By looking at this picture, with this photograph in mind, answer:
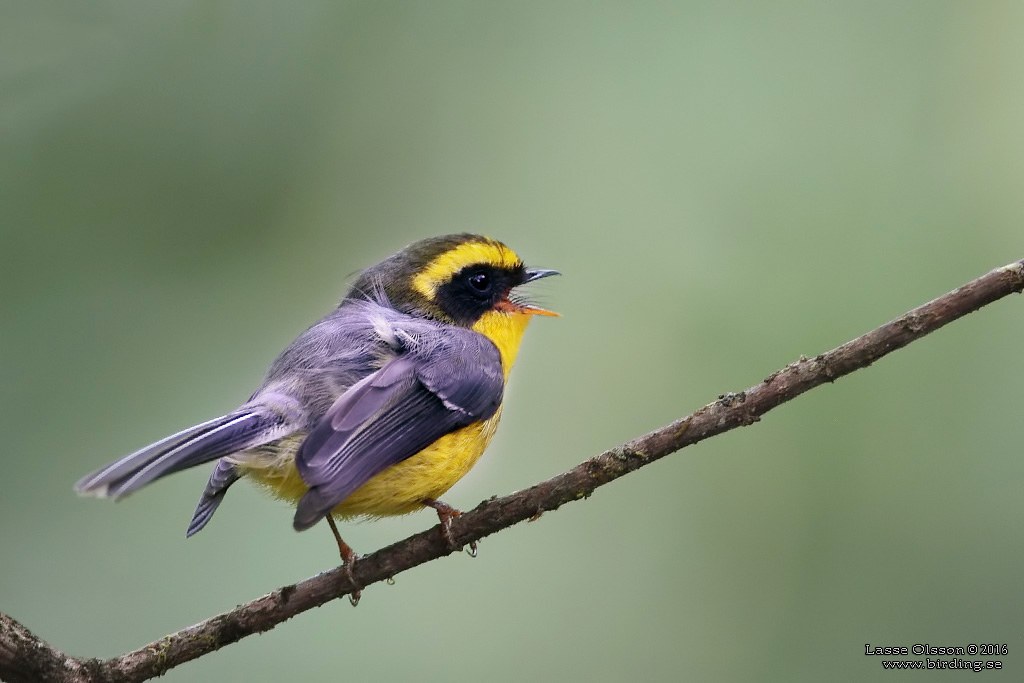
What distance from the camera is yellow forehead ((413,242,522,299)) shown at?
3484 millimetres

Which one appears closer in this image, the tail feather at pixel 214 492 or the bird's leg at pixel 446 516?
the bird's leg at pixel 446 516

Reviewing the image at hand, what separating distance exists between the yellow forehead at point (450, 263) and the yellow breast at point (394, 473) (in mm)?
664

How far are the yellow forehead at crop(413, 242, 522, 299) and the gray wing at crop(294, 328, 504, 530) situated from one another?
0.27 metres

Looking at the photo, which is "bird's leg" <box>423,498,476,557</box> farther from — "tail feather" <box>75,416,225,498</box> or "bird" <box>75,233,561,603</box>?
"tail feather" <box>75,416,225,498</box>

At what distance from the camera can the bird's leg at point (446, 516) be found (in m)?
2.59

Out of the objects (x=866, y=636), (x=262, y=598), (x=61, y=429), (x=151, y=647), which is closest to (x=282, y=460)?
(x=262, y=598)

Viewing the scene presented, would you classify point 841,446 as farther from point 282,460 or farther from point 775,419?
point 282,460

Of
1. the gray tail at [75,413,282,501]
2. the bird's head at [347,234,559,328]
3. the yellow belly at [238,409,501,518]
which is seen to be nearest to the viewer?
the gray tail at [75,413,282,501]

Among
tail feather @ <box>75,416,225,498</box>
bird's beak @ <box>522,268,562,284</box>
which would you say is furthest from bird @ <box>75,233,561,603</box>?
bird's beak @ <box>522,268,562,284</box>

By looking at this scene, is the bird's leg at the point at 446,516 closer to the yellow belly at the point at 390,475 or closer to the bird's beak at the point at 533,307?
the yellow belly at the point at 390,475

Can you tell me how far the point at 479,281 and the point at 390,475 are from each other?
1.04 meters

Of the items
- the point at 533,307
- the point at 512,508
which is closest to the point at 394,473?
the point at 512,508

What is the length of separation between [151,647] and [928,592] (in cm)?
270

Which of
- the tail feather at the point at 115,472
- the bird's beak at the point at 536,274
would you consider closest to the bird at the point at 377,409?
the tail feather at the point at 115,472
